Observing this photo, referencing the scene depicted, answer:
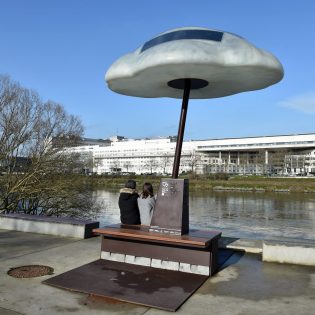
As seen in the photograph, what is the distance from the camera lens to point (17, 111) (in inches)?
822

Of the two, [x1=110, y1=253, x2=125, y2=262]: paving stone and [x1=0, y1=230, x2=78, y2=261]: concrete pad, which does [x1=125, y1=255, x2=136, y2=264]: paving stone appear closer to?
[x1=110, y1=253, x2=125, y2=262]: paving stone

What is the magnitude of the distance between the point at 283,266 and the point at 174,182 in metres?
2.59

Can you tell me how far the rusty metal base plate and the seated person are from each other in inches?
50.2

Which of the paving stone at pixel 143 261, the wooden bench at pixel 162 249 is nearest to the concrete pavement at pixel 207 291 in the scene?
the wooden bench at pixel 162 249

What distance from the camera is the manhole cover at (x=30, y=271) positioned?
6.24m

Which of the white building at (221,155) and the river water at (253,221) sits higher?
the white building at (221,155)

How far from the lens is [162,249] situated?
682cm

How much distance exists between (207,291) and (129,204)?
2.74m

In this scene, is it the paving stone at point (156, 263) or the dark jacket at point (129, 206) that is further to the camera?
the dark jacket at point (129, 206)

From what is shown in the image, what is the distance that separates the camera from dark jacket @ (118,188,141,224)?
7.80 metres

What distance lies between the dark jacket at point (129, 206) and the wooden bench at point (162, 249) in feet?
1.93

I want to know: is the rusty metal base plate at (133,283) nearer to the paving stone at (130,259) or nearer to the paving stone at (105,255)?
the paving stone at (130,259)

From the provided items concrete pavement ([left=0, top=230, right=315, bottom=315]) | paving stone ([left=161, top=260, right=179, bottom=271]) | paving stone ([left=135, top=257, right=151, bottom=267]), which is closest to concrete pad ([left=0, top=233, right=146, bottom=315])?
concrete pavement ([left=0, top=230, right=315, bottom=315])

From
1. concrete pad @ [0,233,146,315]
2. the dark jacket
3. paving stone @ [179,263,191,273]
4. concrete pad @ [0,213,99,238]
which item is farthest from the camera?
concrete pad @ [0,213,99,238]
